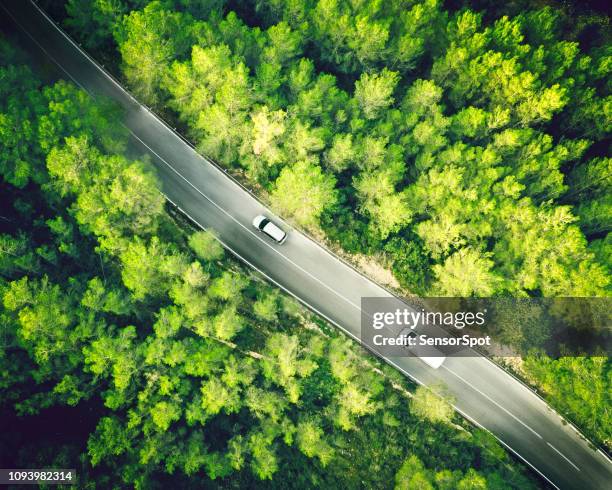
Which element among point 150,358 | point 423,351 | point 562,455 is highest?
point 423,351

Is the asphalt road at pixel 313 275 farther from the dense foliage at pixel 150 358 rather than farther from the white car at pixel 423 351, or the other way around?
the dense foliage at pixel 150 358

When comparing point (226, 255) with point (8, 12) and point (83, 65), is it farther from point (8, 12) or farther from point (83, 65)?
point (8, 12)

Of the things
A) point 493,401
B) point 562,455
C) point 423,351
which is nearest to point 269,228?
point 423,351

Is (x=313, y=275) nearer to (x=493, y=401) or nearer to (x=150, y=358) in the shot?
(x=150, y=358)

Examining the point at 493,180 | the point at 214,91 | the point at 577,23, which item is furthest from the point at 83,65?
the point at 577,23

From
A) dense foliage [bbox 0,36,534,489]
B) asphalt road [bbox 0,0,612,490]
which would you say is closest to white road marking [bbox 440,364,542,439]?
asphalt road [bbox 0,0,612,490]

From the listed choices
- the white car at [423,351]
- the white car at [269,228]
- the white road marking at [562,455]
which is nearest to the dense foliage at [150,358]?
the white car at [423,351]

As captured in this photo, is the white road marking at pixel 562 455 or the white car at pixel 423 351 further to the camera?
the white car at pixel 423 351
